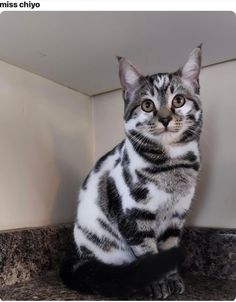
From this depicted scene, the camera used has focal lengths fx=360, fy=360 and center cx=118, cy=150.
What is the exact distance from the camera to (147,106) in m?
0.85

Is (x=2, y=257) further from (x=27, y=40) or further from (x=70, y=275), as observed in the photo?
(x=27, y=40)

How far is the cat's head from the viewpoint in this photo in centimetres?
82

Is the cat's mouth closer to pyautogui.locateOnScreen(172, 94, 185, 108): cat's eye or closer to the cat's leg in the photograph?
pyautogui.locateOnScreen(172, 94, 185, 108): cat's eye

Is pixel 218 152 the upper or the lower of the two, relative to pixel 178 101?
lower

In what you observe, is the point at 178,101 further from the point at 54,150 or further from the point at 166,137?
the point at 54,150

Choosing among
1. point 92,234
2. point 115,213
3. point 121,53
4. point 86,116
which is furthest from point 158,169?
point 86,116

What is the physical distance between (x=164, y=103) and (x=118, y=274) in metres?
0.39

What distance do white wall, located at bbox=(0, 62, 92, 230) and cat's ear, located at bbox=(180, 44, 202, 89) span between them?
50cm

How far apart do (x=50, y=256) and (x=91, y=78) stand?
1.91 ft

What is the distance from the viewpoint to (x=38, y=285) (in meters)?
0.94

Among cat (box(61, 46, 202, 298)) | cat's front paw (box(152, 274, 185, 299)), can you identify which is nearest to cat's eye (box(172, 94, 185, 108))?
cat (box(61, 46, 202, 298))

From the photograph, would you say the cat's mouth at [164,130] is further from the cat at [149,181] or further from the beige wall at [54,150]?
the beige wall at [54,150]

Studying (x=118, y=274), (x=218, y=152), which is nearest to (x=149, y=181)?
(x=118, y=274)

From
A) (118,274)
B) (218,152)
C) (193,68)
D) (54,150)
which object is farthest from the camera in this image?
(54,150)
